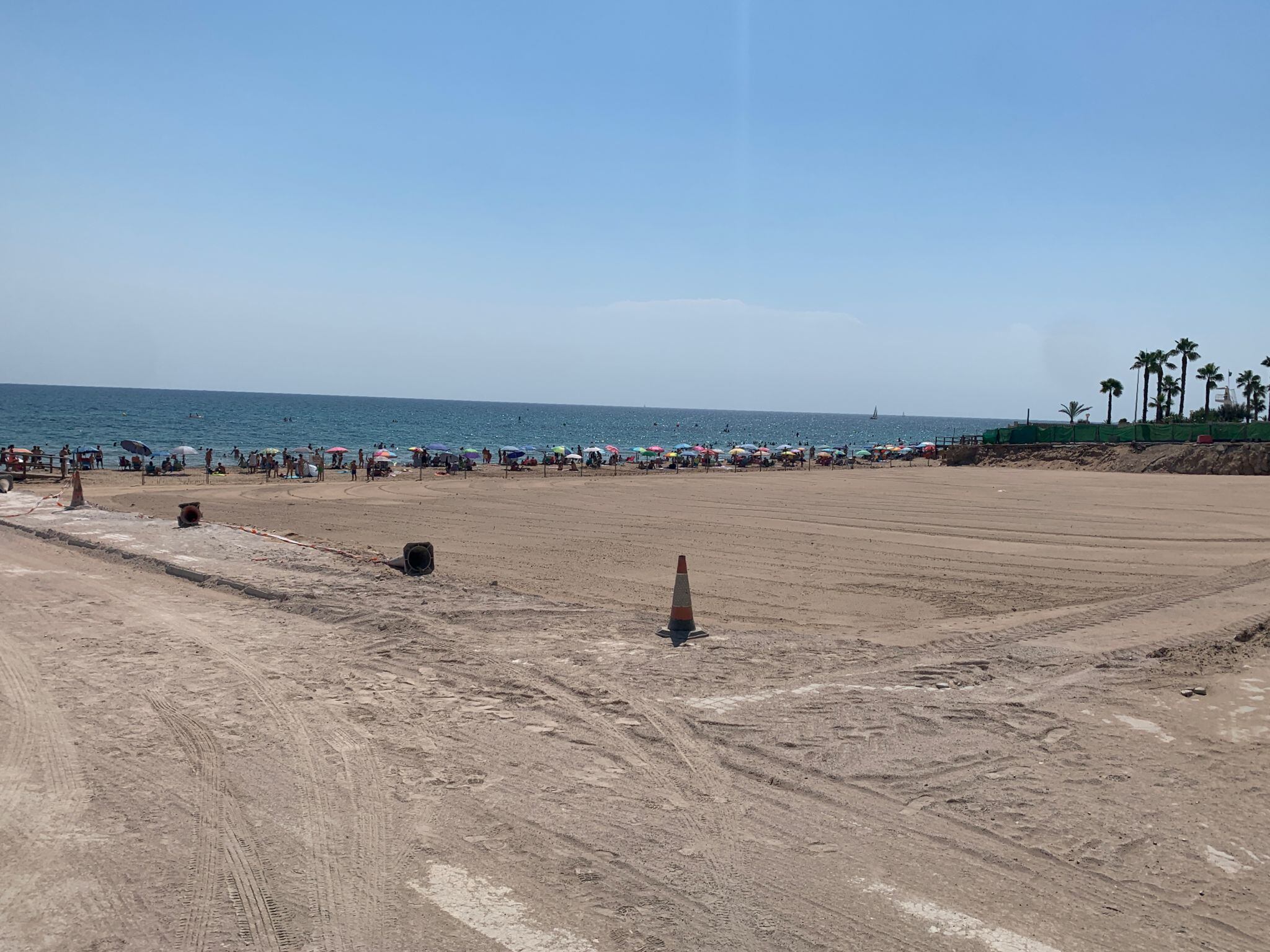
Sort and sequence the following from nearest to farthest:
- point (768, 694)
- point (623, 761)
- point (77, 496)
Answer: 1. point (623, 761)
2. point (768, 694)
3. point (77, 496)

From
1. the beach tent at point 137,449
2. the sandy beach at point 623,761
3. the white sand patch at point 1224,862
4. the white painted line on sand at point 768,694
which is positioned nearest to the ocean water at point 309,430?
the beach tent at point 137,449

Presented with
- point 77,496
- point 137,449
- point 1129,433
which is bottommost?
point 77,496

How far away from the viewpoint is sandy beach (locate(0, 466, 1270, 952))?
13.3 ft

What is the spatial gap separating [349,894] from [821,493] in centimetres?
2740

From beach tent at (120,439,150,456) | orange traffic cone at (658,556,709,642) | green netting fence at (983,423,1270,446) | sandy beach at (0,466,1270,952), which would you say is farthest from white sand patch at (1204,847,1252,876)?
green netting fence at (983,423,1270,446)

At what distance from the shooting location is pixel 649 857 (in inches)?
179

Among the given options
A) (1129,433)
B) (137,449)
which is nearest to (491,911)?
(137,449)

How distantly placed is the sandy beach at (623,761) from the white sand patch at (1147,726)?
0.03 m

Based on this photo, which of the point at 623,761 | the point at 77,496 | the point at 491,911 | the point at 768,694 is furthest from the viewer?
the point at 77,496

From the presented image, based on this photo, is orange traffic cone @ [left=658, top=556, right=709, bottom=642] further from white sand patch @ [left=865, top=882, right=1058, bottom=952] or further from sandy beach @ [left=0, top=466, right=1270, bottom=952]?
white sand patch @ [left=865, top=882, right=1058, bottom=952]

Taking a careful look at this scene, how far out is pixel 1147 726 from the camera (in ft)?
21.2

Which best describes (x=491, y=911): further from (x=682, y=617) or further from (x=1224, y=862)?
(x=682, y=617)

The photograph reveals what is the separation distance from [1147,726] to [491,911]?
4902 millimetres

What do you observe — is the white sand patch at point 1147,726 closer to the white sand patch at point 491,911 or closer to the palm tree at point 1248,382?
the white sand patch at point 491,911
